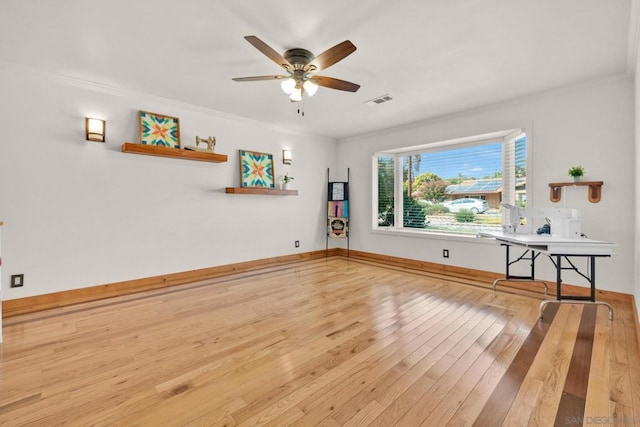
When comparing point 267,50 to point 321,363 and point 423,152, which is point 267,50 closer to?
point 321,363

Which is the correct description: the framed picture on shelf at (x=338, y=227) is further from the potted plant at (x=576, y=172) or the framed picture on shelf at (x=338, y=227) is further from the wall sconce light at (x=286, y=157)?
the potted plant at (x=576, y=172)

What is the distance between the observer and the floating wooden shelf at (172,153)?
11.4 ft

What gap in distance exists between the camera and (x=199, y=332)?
2438 millimetres

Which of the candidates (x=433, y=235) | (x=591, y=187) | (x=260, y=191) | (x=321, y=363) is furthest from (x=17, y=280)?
(x=591, y=187)

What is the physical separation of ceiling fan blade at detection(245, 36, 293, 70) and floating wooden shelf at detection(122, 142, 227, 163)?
2.05m

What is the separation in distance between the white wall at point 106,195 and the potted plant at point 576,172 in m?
4.27

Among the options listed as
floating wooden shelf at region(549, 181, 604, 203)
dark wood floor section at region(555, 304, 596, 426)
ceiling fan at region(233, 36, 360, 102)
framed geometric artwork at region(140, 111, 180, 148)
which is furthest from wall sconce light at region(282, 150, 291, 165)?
dark wood floor section at region(555, 304, 596, 426)

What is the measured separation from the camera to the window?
4133 millimetres

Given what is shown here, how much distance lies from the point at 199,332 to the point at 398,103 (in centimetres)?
→ 366

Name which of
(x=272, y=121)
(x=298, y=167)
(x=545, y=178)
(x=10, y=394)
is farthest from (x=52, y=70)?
(x=545, y=178)

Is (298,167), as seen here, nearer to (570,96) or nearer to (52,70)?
(52,70)

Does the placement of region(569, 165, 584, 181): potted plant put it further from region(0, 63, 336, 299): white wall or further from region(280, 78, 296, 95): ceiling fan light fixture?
region(0, 63, 336, 299): white wall

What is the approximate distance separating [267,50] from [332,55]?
1.67ft

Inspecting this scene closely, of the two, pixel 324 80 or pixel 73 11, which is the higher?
pixel 73 11
